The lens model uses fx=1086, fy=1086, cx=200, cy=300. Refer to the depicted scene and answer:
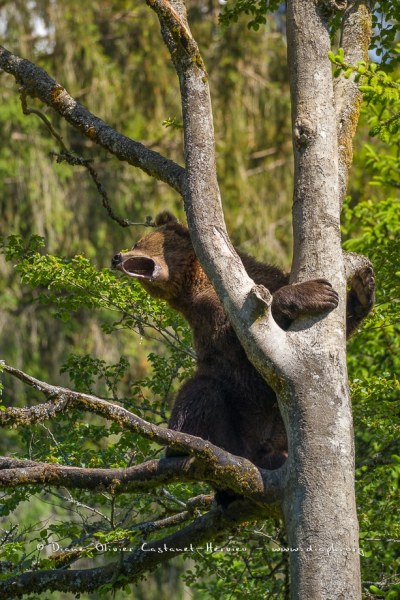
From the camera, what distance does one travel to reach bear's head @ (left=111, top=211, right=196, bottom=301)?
6770mm

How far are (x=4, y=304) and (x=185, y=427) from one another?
12.0 metres

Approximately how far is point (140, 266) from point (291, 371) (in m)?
2.70

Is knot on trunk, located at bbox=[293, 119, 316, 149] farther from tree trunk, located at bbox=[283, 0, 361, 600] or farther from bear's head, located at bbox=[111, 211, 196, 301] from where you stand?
bear's head, located at bbox=[111, 211, 196, 301]

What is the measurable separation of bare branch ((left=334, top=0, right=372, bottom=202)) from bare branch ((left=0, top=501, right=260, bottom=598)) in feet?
6.00

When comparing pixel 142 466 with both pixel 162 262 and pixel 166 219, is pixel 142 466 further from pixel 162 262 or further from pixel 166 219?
pixel 166 219

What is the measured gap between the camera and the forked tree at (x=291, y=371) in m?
4.18

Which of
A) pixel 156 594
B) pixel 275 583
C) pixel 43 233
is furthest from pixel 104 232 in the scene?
pixel 275 583

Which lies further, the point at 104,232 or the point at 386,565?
the point at 104,232

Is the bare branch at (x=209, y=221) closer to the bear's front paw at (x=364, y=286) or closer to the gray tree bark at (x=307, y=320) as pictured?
the gray tree bark at (x=307, y=320)

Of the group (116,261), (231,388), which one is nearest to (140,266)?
(116,261)

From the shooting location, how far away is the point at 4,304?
17.4 metres

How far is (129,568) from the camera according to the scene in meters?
5.23

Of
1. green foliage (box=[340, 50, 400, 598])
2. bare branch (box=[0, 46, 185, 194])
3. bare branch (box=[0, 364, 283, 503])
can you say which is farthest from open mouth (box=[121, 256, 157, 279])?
bare branch (box=[0, 364, 283, 503])

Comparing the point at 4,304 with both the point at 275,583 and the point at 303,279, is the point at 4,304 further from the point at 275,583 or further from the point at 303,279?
the point at 303,279
